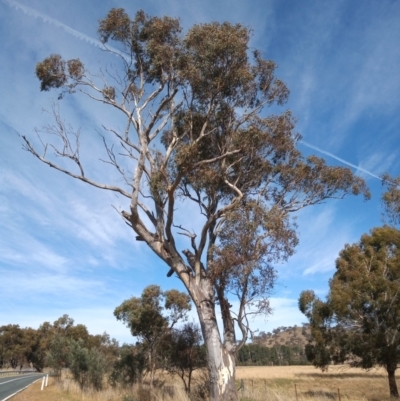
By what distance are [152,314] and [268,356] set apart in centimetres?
7342

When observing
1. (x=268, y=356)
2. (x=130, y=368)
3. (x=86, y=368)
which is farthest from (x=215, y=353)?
(x=268, y=356)

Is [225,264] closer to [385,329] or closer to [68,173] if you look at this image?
[68,173]

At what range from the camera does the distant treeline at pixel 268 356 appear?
8469cm

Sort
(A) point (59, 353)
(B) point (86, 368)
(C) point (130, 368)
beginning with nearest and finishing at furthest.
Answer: (C) point (130, 368)
(B) point (86, 368)
(A) point (59, 353)

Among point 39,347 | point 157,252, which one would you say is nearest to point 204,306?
point 157,252

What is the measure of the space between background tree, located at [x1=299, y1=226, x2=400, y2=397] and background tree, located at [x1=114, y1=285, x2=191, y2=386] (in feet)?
23.6

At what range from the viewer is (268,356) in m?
89.6

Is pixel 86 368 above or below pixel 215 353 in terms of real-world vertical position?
above

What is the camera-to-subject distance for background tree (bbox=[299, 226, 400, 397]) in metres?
19.1

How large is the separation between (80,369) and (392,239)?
20.0 m

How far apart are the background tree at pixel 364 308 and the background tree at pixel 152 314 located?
719cm

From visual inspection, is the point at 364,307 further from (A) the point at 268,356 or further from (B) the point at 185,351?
(A) the point at 268,356

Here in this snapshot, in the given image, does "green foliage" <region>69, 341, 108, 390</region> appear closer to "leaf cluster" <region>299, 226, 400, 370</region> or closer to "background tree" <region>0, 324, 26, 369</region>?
"leaf cluster" <region>299, 226, 400, 370</region>

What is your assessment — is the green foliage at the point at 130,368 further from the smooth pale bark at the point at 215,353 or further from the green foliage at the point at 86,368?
the smooth pale bark at the point at 215,353
